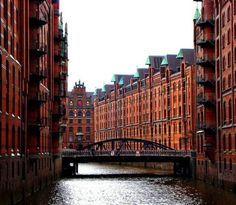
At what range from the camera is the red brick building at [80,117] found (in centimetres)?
17262

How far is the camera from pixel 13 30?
42.4 metres

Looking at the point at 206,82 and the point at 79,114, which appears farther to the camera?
the point at 79,114

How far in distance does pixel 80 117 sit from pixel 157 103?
207 feet

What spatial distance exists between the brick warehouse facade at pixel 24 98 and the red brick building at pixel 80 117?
10462 cm

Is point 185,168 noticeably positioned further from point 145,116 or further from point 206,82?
point 145,116

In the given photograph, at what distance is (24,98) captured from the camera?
47562 millimetres

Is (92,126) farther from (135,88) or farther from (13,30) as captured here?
(13,30)

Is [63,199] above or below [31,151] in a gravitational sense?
below

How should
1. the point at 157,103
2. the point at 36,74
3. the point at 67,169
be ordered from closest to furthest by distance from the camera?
the point at 36,74 → the point at 67,169 → the point at 157,103

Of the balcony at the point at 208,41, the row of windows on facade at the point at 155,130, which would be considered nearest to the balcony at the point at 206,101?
the balcony at the point at 208,41

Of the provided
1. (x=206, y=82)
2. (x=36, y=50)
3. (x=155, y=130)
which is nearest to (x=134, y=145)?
(x=155, y=130)

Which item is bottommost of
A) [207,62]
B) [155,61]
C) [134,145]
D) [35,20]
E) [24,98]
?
[134,145]

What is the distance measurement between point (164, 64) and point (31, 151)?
210ft

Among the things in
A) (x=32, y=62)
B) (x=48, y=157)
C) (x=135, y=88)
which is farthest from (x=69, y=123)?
(x=32, y=62)
